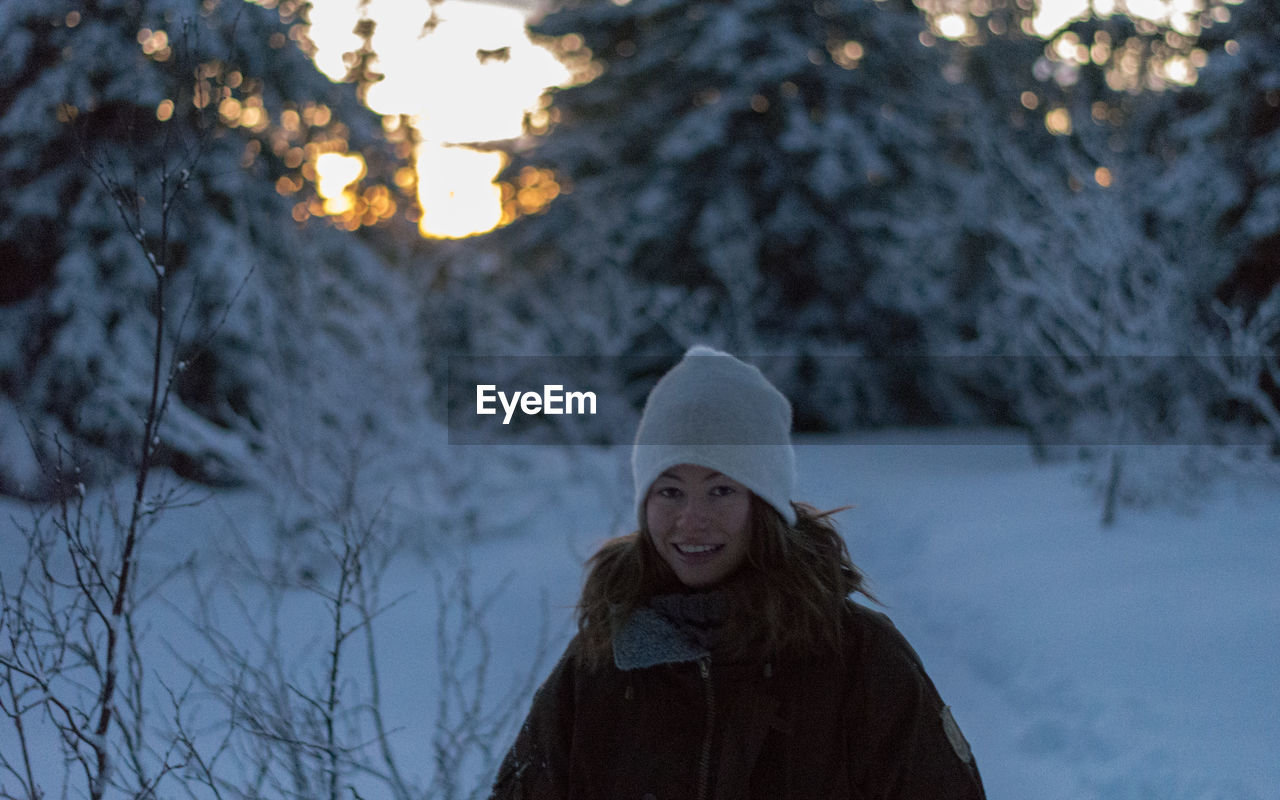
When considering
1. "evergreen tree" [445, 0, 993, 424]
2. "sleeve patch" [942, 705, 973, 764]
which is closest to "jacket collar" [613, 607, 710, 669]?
"sleeve patch" [942, 705, 973, 764]

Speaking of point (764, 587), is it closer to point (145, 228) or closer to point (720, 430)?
point (720, 430)

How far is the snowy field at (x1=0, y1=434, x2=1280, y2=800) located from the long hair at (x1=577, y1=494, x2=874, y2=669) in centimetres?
87

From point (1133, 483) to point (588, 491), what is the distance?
5.30m

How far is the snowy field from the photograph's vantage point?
3.81 m

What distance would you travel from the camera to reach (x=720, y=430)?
1.82 m

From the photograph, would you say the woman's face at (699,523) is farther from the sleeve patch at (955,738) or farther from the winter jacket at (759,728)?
the sleeve patch at (955,738)

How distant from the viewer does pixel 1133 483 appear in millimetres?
7184

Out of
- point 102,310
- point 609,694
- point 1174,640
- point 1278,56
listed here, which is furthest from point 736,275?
point 609,694

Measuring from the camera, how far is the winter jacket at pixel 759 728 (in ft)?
5.31

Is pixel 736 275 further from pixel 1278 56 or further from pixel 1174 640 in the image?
pixel 1174 640

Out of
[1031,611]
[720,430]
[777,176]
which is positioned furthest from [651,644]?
[777,176]

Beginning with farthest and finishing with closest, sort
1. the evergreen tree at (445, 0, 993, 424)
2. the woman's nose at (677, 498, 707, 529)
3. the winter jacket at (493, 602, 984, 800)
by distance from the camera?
the evergreen tree at (445, 0, 993, 424) → the woman's nose at (677, 498, 707, 529) → the winter jacket at (493, 602, 984, 800)

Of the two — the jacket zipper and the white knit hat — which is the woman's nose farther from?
the jacket zipper

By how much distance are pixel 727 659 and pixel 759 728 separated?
0.39ft
